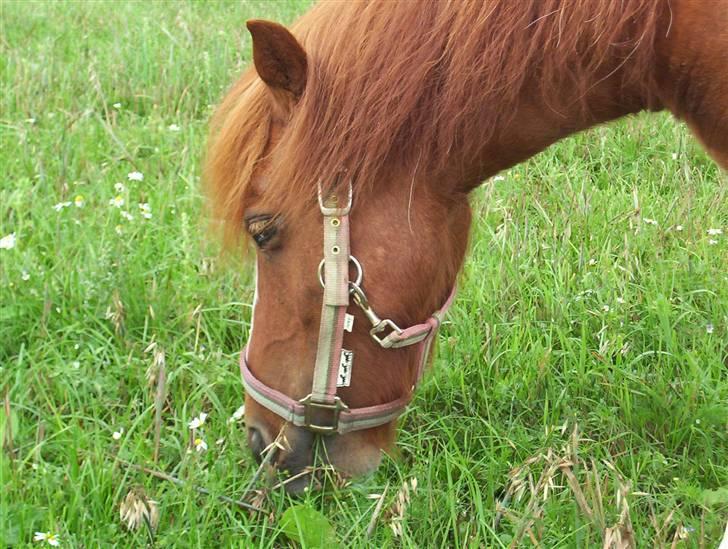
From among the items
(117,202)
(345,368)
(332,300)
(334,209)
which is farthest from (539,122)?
(117,202)

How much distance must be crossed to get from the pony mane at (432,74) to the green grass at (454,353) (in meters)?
0.54

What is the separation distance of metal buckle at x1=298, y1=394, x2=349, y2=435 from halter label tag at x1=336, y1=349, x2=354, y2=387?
0.14 feet

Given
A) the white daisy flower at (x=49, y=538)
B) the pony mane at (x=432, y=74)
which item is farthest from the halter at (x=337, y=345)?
the white daisy flower at (x=49, y=538)

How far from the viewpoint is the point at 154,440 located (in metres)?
2.26

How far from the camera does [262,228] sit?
5.85 feet

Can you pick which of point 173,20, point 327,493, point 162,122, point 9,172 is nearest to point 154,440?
point 327,493

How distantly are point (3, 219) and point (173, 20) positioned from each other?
9.28 feet

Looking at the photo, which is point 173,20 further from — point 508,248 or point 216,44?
point 508,248

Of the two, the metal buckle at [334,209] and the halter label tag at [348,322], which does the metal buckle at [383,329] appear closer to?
the halter label tag at [348,322]

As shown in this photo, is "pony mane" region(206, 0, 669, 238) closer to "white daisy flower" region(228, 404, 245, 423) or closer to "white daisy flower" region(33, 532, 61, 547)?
"white daisy flower" region(228, 404, 245, 423)

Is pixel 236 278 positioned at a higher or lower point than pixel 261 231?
lower

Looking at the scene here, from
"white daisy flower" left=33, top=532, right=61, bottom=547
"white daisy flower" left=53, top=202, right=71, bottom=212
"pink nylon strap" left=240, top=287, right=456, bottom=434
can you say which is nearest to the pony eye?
"pink nylon strap" left=240, top=287, right=456, bottom=434

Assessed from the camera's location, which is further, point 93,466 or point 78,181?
point 78,181

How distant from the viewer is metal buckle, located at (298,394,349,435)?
189 cm
